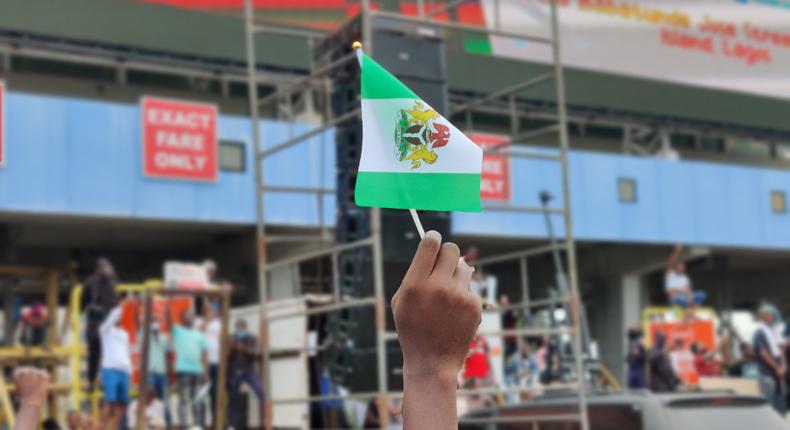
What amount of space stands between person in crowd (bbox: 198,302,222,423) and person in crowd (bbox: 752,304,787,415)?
7.55 m

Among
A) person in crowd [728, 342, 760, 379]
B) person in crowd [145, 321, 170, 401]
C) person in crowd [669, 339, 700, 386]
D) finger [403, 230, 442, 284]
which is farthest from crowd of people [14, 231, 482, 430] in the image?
person in crowd [728, 342, 760, 379]

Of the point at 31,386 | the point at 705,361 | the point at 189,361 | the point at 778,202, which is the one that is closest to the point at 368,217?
the point at 189,361

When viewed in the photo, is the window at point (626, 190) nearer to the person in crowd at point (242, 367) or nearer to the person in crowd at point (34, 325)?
the person in crowd at point (242, 367)

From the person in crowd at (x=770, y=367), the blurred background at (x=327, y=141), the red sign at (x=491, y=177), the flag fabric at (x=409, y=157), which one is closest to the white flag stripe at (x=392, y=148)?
the flag fabric at (x=409, y=157)

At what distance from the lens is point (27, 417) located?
173 inches

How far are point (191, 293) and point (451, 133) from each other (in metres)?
8.36

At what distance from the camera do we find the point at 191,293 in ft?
36.4

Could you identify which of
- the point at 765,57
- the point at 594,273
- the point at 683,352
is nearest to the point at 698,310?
the point at 683,352

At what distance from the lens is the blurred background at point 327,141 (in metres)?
21.0

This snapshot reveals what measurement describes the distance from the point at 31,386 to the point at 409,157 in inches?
83.8

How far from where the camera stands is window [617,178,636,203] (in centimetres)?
2834

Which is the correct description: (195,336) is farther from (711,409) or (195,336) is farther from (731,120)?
(731,120)

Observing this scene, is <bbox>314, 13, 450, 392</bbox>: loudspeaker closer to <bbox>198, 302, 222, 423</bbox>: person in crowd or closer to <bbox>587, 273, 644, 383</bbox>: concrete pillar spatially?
<bbox>198, 302, 222, 423</bbox>: person in crowd

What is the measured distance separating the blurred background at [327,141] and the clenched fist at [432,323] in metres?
9.90
